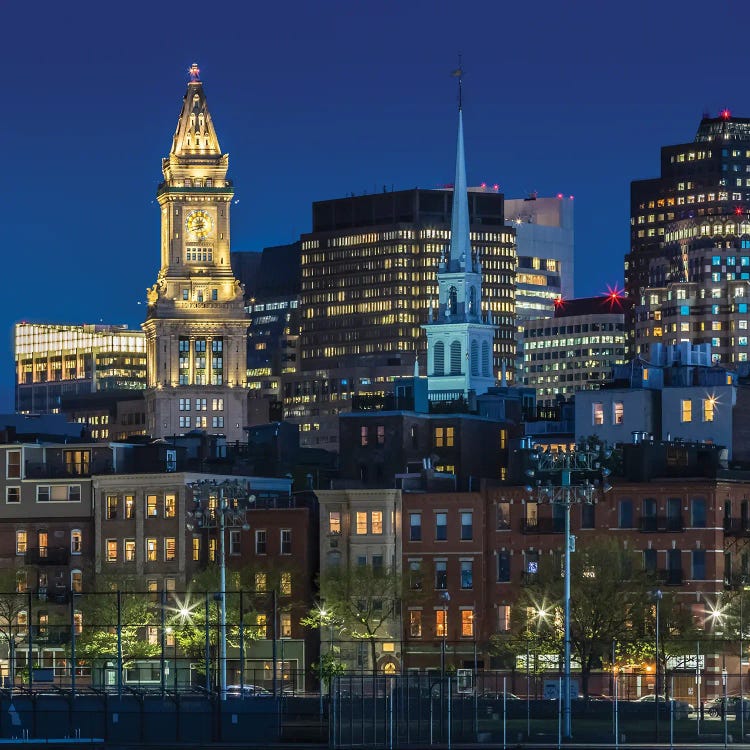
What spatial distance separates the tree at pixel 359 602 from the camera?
190250mm

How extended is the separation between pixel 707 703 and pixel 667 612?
13.8 m

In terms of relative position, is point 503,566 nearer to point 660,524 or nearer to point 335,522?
point 660,524

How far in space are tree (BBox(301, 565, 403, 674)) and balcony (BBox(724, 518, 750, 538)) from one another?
21.7 meters

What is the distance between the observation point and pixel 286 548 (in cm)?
19950

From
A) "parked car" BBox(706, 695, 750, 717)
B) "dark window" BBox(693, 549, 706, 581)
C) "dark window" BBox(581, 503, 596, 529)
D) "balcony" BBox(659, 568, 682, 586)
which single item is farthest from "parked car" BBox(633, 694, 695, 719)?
"dark window" BBox(581, 503, 596, 529)

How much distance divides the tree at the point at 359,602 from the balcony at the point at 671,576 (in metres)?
17.8

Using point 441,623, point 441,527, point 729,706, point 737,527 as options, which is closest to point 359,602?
point 441,623

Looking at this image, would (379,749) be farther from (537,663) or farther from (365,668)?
(365,668)

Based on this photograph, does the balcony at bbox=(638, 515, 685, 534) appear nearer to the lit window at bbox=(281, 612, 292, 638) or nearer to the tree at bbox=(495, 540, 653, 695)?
the tree at bbox=(495, 540, 653, 695)

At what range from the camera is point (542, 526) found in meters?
190

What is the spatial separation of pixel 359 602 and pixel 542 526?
12908 mm

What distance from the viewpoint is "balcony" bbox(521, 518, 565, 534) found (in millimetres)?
189250

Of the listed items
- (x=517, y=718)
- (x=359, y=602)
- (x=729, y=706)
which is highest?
(x=359, y=602)

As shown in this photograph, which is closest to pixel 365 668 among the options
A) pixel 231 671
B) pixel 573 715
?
pixel 231 671
